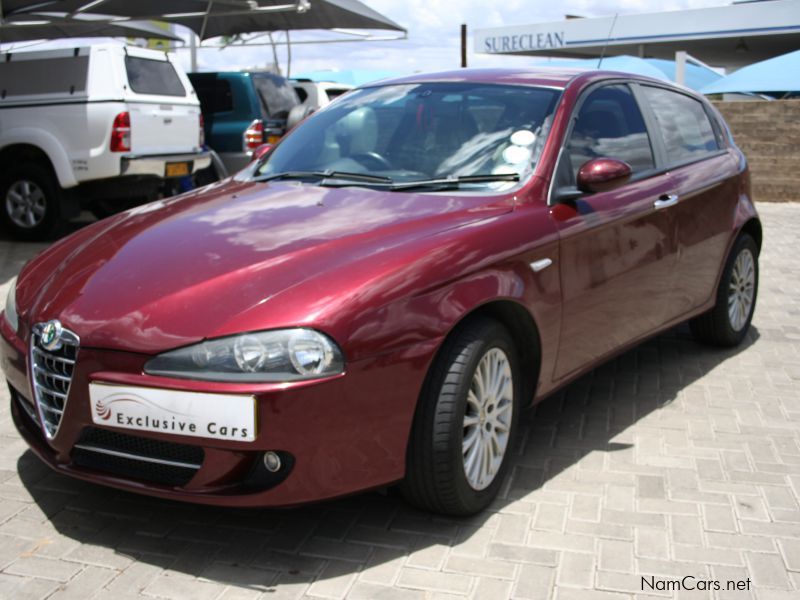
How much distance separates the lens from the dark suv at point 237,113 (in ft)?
39.9

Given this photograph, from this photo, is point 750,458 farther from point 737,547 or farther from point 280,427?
point 280,427

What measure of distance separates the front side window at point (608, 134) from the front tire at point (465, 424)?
0.98 m

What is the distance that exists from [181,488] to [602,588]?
1.37 metres

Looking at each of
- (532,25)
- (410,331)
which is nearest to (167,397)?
(410,331)

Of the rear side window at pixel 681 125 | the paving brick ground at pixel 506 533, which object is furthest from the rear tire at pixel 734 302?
the paving brick ground at pixel 506 533

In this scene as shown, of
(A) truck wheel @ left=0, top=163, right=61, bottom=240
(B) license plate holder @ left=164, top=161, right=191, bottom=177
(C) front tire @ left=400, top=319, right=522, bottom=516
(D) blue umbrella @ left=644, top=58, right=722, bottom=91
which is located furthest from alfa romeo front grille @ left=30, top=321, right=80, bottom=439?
(D) blue umbrella @ left=644, top=58, right=722, bottom=91

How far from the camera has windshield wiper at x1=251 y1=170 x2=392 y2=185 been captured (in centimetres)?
414

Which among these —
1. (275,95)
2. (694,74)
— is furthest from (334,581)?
(694,74)

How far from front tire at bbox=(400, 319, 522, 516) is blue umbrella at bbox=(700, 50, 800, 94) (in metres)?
17.8

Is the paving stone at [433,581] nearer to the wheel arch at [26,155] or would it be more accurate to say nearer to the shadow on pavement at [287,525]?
the shadow on pavement at [287,525]

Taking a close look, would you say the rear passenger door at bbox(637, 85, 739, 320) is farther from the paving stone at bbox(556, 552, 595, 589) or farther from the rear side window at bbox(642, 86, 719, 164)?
the paving stone at bbox(556, 552, 595, 589)

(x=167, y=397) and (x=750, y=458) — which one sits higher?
(x=167, y=397)

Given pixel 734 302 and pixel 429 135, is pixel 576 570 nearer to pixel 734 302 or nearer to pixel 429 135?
pixel 429 135

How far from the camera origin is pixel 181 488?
3100 millimetres
